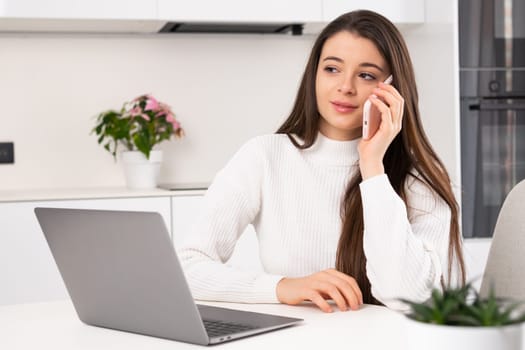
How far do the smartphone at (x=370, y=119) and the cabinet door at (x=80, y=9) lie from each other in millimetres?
1526

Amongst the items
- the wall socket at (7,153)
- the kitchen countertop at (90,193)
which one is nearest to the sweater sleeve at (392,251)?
the kitchen countertop at (90,193)

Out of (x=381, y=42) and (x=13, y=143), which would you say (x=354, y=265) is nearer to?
(x=381, y=42)

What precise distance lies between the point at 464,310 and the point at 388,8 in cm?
258

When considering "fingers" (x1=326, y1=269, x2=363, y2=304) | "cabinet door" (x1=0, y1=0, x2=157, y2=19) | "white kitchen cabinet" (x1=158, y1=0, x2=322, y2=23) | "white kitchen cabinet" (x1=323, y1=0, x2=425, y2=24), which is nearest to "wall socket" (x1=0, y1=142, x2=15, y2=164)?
"cabinet door" (x1=0, y1=0, x2=157, y2=19)

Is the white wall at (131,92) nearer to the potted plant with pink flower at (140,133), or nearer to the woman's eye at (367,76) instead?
the potted plant with pink flower at (140,133)

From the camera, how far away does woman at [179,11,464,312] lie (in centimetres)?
158

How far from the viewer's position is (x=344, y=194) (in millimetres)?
1869

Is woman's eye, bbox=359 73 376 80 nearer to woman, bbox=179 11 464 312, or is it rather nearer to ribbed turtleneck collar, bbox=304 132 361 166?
woman, bbox=179 11 464 312

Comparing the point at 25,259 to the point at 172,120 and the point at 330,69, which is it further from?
the point at 330,69

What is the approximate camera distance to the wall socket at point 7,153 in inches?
127

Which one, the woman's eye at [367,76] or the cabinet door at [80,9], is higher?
the cabinet door at [80,9]

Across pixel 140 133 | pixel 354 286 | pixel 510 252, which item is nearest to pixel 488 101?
pixel 140 133

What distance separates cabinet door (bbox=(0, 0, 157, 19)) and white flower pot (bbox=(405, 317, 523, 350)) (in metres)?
2.41

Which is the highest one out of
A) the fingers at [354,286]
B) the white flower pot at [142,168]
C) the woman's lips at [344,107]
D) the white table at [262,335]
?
the woman's lips at [344,107]
